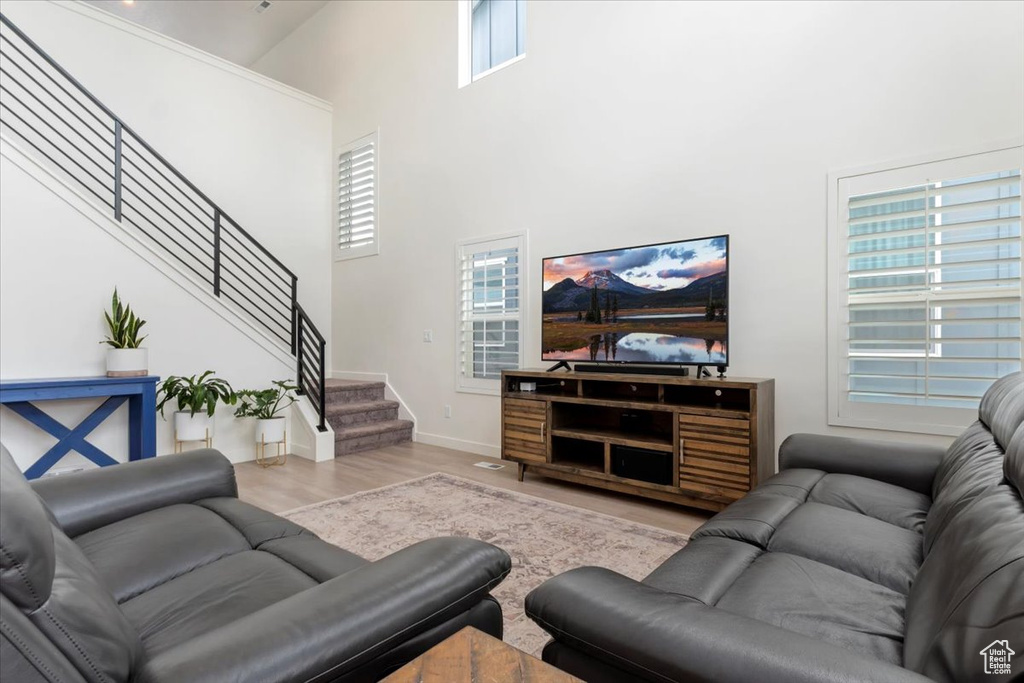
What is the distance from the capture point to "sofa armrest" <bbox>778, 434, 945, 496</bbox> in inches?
82.2

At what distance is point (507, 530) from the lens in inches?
112

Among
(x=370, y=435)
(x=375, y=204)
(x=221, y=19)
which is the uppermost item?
(x=221, y=19)

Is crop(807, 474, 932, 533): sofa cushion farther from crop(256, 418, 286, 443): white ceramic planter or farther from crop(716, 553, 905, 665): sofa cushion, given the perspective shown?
crop(256, 418, 286, 443): white ceramic planter

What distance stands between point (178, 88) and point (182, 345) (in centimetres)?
286

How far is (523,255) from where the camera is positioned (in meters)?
4.46

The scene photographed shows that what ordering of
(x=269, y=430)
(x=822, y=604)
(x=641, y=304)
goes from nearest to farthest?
(x=822, y=604)
(x=641, y=304)
(x=269, y=430)

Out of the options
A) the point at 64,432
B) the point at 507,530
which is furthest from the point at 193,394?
the point at 507,530

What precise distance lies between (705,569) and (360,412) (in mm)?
4231

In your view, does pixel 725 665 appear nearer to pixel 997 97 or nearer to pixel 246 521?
pixel 246 521

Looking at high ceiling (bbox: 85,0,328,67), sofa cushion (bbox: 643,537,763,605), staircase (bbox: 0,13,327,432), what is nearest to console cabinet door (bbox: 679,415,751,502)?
sofa cushion (bbox: 643,537,763,605)

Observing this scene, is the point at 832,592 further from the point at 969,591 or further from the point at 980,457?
the point at 980,457

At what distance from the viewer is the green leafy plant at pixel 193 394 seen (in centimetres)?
401

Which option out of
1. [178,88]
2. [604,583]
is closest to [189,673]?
[604,583]

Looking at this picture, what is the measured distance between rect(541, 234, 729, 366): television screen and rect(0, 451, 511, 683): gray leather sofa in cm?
241
